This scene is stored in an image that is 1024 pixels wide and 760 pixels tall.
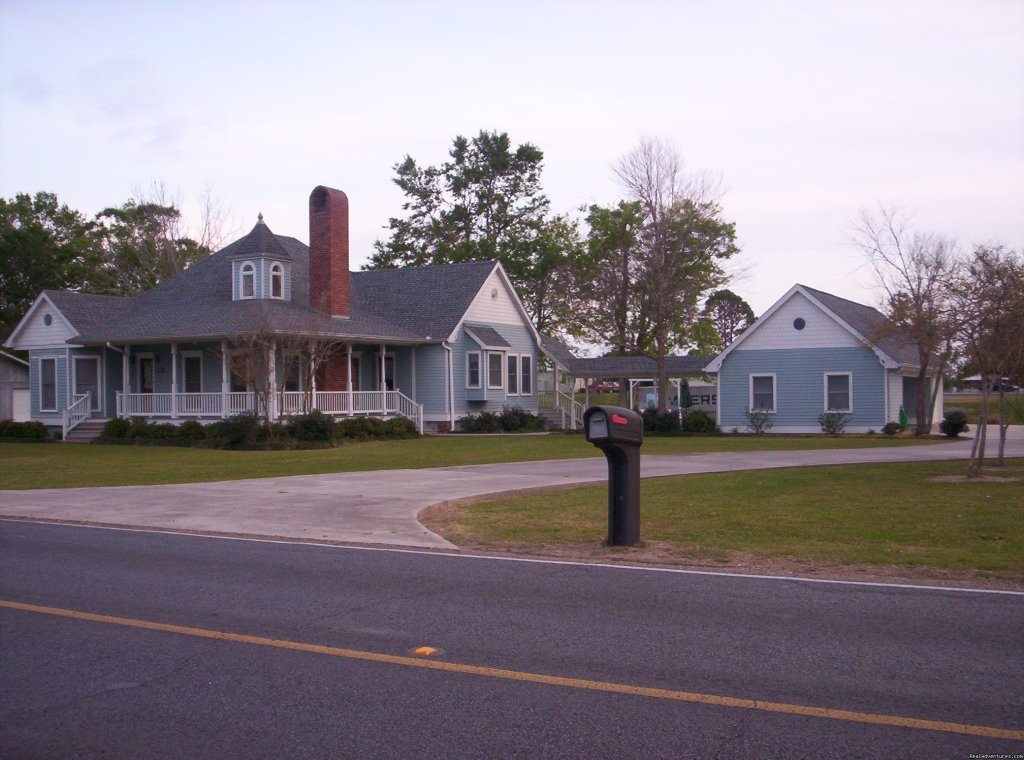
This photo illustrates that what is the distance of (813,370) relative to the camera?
37.1 m

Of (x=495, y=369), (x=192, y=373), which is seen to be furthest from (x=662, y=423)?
(x=192, y=373)

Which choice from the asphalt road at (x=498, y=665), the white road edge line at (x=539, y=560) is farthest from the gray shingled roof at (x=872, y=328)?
the asphalt road at (x=498, y=665)

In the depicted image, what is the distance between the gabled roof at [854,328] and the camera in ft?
116

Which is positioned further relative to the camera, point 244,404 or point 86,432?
point 86,432

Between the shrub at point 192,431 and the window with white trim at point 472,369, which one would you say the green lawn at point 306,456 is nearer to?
the shrub at point 192,431

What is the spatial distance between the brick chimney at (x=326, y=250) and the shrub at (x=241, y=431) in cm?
633

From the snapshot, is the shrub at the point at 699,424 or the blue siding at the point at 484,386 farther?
the blue siding at the point at 484,386

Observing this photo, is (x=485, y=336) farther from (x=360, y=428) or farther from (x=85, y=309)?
(x=85, y=309)

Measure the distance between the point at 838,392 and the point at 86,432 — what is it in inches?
1067

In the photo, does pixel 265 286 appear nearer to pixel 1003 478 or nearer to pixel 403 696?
pixel 1003 478

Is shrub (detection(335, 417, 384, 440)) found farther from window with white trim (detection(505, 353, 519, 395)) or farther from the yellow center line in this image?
the yellow center line

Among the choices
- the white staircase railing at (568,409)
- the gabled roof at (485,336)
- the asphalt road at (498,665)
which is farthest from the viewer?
the white staircase railing at (568,409)

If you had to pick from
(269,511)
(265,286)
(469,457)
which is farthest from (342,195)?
(269,511)

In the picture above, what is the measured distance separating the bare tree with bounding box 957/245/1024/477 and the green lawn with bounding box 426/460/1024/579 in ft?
7.78
